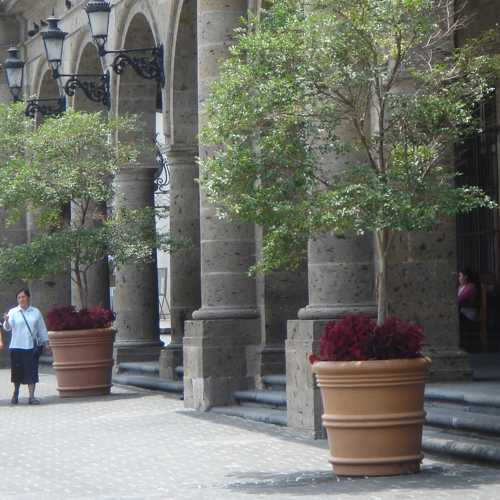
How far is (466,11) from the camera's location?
2258 cm

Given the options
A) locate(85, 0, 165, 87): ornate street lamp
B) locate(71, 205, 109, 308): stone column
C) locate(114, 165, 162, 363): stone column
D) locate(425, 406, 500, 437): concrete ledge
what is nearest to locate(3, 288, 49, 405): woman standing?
locate(114, 165, 162, 363): stone column

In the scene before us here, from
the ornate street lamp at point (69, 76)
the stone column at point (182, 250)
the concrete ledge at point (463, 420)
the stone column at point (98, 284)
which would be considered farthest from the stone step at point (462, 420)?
the stone column at point (98, 284)

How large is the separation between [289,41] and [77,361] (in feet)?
35.8

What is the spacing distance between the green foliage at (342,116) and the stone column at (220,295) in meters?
5.94

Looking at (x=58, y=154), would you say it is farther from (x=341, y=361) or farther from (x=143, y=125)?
(x=341, y=361)

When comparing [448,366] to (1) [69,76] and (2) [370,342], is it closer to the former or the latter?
(2) [370,342]

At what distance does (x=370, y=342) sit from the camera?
39.2 feet

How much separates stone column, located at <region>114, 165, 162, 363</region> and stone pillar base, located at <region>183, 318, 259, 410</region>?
6.16 meters

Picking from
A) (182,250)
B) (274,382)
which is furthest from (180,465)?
(182,250)

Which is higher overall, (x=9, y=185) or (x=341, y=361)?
(x=9, y=185)

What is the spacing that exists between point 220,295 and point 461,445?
691 cm

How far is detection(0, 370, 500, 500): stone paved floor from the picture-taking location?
37.6 ft

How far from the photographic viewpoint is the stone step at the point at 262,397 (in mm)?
17656

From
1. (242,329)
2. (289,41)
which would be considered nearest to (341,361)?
(289,41)
